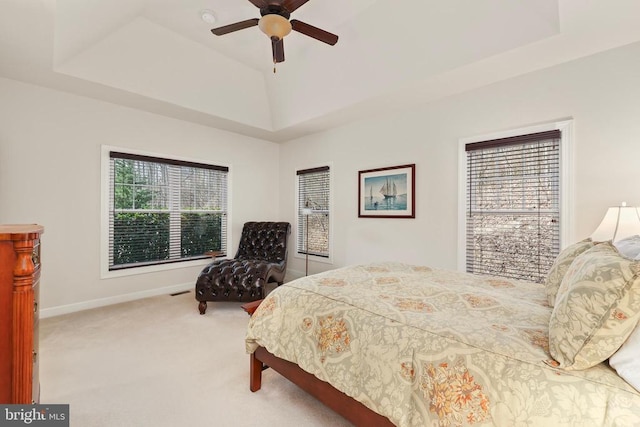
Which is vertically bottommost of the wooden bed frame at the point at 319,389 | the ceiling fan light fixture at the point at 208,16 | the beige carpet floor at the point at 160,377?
the beige carpet floor at the point at 160,377

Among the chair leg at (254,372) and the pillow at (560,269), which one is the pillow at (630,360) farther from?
the chair leg at (254,372)

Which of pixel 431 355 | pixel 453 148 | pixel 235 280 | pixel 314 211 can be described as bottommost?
pixel 235 280

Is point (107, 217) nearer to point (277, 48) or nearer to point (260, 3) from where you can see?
point (277, 48)

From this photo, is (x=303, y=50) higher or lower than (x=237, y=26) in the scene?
higher

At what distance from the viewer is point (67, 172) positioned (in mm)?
3355

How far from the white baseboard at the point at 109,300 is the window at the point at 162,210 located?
39 cm

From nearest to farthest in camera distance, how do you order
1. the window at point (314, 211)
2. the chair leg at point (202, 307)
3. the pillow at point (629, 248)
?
1. the pillow at point (629, 248)
2. the chair leg at point (202, 307)
3. the window at point (314, 211)

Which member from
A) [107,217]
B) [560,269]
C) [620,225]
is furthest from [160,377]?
[620,225]

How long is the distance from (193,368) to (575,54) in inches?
161

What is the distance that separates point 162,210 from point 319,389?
357cm

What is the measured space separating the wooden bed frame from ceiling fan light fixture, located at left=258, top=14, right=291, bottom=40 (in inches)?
94.0

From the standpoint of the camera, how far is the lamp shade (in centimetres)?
196

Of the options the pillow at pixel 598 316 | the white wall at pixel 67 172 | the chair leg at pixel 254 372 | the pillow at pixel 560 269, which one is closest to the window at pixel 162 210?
the white wall at pixel 67 172

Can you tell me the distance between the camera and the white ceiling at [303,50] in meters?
2.23
